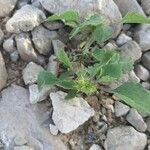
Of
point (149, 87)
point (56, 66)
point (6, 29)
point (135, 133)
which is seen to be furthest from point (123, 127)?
point (6, 29)

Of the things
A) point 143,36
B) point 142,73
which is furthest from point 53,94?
point 143,36

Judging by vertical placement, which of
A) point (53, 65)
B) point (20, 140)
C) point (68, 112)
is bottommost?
point (20, 140)

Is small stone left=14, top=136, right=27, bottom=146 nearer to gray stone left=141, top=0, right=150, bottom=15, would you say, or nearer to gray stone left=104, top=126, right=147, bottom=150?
gray stone left=104, top=126, right=147, bottom=150

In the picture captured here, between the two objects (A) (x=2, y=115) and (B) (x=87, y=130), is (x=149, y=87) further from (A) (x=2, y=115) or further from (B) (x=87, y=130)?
(A) (x=2, y=115)

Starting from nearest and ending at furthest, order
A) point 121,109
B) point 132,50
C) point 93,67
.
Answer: point 93,67 → point 121,109 → point 132,50

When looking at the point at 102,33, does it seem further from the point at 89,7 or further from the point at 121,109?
the point at 121,109

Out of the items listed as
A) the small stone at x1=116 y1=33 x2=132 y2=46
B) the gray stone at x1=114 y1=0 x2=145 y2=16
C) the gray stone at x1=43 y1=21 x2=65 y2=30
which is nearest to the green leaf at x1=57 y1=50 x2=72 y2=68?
the gray stone at x1=43 y1=21 x2=65 y2=30
